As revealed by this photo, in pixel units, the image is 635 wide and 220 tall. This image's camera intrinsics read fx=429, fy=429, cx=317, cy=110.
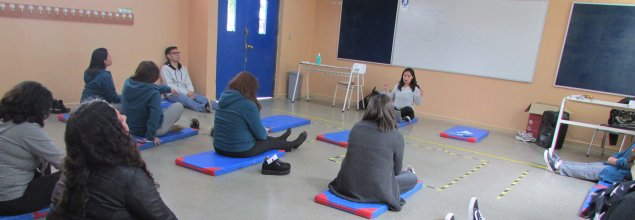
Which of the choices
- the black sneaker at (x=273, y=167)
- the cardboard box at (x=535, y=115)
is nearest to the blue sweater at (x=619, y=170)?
the cardboard box at (x=535, y=115)

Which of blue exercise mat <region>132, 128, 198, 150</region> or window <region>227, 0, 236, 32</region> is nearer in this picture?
blue exercise mat <region>132, 128, 198, 150</region>

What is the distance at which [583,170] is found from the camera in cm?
418

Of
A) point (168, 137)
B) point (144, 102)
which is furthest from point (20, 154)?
point (168, 137)

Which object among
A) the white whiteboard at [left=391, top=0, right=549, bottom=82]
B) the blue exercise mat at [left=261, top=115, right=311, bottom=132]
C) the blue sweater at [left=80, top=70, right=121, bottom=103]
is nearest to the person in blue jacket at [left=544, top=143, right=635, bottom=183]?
the white whiteboard at [left=391, top=0, right=549, bottom=82]

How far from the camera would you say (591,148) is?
18.9 feet

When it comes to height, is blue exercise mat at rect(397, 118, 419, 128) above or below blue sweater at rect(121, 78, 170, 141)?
below

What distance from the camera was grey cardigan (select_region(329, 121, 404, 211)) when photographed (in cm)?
274

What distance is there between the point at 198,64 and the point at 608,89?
19.2ft

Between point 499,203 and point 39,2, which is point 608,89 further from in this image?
point 39,2

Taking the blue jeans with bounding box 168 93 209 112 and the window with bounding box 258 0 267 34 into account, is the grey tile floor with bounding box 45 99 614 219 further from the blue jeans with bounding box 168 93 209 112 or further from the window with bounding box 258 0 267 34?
the window with bounding box 258 0 267 34

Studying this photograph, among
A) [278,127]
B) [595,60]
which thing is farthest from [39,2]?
[595,60]

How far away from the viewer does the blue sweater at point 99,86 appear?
179 inches

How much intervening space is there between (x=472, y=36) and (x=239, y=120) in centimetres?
445

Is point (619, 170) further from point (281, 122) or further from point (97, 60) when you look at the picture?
point (97, 60)
